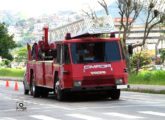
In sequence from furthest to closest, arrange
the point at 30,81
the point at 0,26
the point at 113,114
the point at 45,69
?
the point at 0,26
the point at 30,81
the point at 45,69
the point at 113,114

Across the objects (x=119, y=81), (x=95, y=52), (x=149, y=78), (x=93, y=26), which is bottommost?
(x=149, y=78)

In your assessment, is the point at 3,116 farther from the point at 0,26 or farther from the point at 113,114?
the point at 0,26

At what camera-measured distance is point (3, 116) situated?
59.6 feet

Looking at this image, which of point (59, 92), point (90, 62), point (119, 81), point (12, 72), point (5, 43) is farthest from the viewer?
point (5, 43)

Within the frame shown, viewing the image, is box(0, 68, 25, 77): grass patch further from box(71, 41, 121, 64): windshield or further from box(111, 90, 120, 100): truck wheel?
box(71, 41, 121, 64): windshield

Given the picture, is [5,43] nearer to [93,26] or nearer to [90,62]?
[93,26]

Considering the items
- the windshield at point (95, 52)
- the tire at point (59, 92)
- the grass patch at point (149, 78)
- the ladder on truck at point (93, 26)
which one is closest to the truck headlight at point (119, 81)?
the windshield at point (95, 52)

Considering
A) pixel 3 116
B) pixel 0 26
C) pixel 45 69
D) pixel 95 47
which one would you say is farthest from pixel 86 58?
pixel 0 26

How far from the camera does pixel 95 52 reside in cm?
2520

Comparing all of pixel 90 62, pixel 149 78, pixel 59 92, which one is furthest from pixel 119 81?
pixel 149 78

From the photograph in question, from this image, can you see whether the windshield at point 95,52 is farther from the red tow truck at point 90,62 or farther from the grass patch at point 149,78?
the grass patch at point 149,78

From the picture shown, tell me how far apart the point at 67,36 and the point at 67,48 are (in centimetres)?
101

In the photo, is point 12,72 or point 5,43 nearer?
point 12,72

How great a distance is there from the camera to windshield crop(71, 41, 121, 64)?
25031 mm
